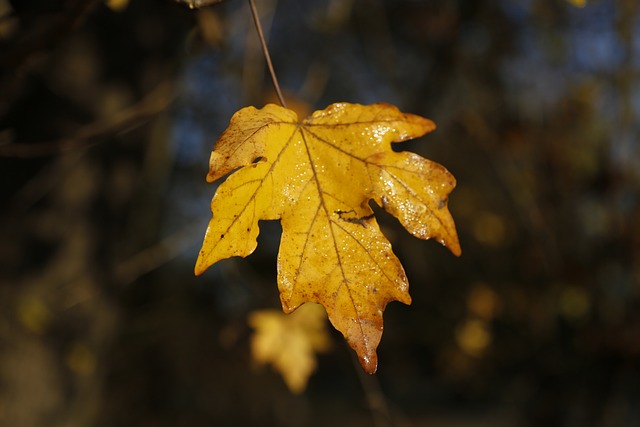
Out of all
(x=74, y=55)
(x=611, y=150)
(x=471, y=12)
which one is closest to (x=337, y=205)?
(x=471, y=12)

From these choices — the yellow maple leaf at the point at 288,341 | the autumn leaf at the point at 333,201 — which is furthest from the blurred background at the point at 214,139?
the autumn leaf at the point at 333,201

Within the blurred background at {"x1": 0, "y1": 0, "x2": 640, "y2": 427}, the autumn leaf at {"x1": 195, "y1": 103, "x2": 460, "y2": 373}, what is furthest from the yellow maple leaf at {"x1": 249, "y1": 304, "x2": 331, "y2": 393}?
the autumn leaf at {"x1": 195, "y1": 103, "x2": 460, "y2": 373}

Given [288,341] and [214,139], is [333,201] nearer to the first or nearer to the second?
[288,341]

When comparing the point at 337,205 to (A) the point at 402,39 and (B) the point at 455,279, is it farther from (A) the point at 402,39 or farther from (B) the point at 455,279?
(B) the point at 455,279

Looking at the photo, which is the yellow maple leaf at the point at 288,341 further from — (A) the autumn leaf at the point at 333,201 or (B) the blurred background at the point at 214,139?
(A) the autumn leaf at the point at 333,201

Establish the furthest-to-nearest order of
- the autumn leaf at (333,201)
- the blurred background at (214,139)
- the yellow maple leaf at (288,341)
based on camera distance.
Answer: the blurred background at (214,139) < the yellow maple leaf at (288,341) < the autumn leaf at (333,201)
